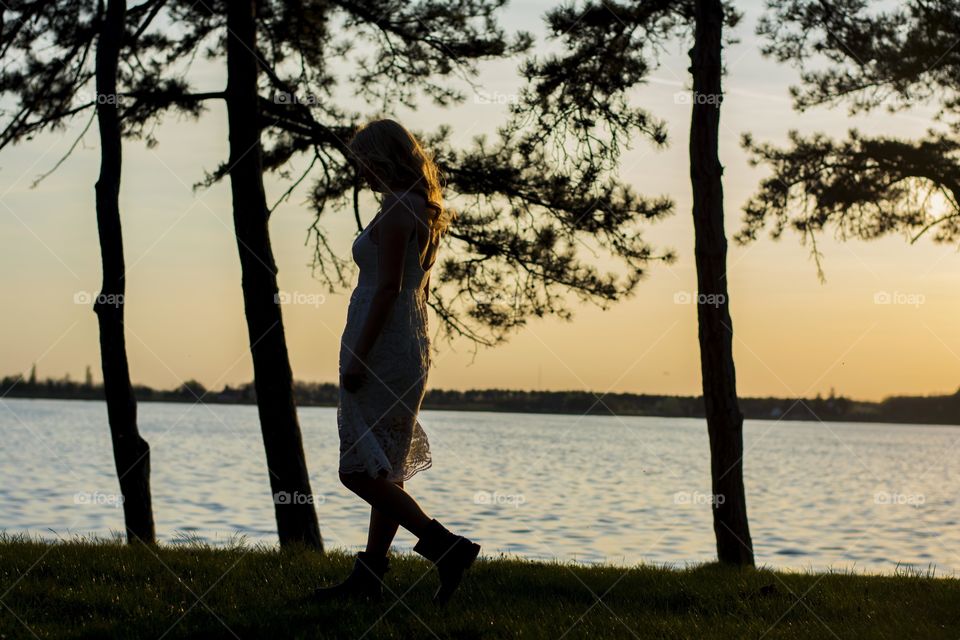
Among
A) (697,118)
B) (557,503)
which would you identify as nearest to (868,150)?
(697,118)

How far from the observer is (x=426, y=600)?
14.9ft

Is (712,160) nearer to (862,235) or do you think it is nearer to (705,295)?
(705,295)

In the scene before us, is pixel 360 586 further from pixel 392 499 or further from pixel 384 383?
pixel 384 383

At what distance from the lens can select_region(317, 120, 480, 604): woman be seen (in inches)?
164

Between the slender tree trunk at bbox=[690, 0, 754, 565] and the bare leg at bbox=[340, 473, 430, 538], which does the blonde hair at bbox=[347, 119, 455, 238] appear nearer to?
the bare leg at bbox=[340, 473, 430, 538]

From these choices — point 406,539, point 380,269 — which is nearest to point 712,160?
point 380,269

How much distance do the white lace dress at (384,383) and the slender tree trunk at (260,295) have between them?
4200 millimetres

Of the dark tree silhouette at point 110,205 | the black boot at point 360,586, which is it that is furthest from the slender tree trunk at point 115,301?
the black boot at point 360,586

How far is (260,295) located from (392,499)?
4423mm

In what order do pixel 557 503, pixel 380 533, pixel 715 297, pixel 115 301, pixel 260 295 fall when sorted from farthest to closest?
pixel 557 503 < pixel 260 295 < pixel 115 301 < pixel 715 297 < pixel 380 533

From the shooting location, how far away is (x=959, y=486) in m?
34.8

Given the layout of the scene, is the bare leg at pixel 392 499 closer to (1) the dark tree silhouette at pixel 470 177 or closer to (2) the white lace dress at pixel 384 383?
(2) the white lace dress at pixel 384 383

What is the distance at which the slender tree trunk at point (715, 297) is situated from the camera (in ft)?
23.9

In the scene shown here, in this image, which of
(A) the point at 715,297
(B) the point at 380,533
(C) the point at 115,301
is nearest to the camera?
(B) the point at 380,533
